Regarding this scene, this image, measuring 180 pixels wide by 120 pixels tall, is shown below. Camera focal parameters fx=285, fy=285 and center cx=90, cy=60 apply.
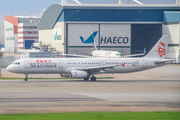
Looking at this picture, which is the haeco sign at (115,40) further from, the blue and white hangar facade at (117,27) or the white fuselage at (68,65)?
the white fuselage at (68,65)

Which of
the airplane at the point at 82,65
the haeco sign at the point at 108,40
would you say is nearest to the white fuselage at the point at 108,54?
the haeco sign at the point at 108,40

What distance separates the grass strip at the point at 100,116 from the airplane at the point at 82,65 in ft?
79.2

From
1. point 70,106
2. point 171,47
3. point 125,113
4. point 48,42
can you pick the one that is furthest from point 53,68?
point 48,42

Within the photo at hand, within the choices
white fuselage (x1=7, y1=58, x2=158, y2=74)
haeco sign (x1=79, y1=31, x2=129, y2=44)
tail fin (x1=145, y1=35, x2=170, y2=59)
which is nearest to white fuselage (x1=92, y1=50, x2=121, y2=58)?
haeco sign (x1=79, y1=31, x2=129, y2=44)

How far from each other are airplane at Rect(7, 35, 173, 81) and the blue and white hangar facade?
194ft

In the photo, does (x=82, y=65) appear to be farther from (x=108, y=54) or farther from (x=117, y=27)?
(x=117, y=27)

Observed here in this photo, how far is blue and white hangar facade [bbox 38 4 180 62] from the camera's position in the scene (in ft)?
352

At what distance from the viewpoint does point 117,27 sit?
110 metres

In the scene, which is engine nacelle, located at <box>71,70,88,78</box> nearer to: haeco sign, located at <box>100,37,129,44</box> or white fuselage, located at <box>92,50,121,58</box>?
white fuselage, located at <box>92,50,121,58</box>

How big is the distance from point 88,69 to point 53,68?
559cm

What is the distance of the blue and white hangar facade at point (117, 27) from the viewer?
352 feet

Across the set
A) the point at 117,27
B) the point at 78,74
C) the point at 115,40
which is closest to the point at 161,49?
the point at 78,74

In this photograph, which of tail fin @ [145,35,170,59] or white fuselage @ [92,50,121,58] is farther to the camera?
white fuselage @ [92,50,121,58]

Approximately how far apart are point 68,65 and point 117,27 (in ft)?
218
